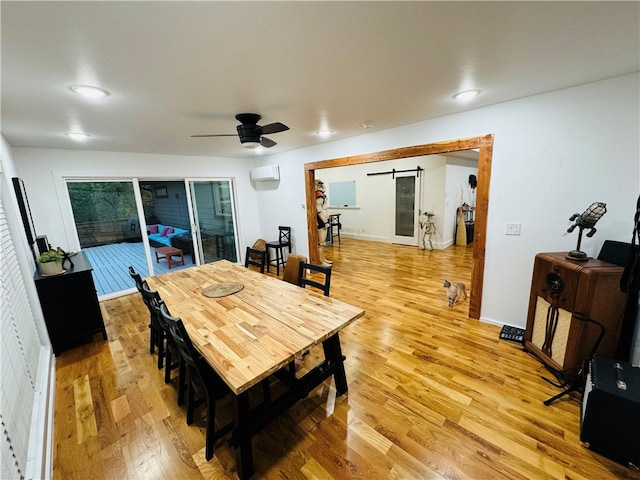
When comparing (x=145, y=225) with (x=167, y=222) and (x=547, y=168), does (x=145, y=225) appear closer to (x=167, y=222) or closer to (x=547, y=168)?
(x=167, y=222)

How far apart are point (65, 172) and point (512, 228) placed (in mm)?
5746

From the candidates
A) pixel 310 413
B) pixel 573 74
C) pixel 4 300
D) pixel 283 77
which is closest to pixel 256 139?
pixel 283 77

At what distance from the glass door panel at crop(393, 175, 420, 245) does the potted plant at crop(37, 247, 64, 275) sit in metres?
6.56

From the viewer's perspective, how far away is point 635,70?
73.6 inches

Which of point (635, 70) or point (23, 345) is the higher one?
point (635, 70)

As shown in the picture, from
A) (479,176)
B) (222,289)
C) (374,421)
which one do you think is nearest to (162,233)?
(222,289)

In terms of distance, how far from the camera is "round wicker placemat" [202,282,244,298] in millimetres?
2264

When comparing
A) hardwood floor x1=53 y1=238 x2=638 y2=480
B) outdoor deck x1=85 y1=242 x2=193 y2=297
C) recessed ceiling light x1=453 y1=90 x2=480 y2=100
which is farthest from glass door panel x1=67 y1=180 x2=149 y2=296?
recessed ceiling light x1=453 y1=90 x2=480 y2=100

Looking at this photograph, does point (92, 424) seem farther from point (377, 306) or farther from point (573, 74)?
point (573, 74)

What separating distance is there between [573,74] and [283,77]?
7.04ft

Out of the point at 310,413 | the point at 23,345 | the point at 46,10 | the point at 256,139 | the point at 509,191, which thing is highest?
the point at 46,10

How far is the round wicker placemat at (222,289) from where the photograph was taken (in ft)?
7.43

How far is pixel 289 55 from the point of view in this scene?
4.76 feet

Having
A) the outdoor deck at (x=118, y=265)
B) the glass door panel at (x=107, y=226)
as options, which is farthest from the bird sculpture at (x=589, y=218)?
the outdoor deck at (x=118, y=265)
